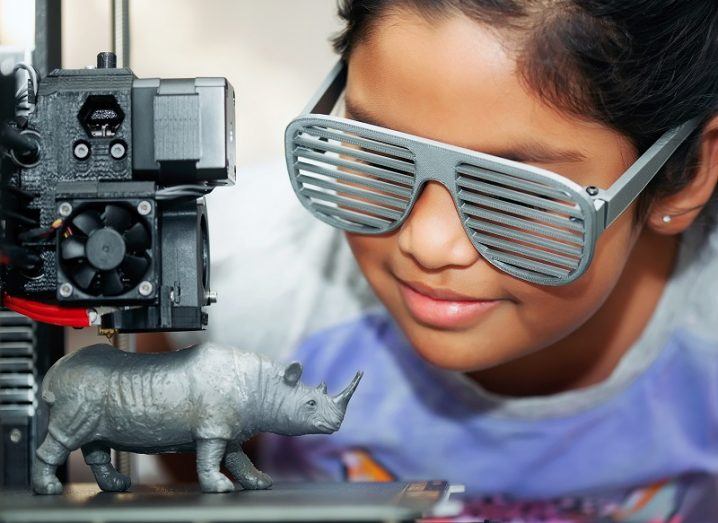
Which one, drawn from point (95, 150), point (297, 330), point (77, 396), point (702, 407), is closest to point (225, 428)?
point (77, 396)

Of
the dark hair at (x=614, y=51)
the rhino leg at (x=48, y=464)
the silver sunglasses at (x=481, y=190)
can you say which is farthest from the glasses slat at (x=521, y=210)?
the rhino leg at (x=48, y=464)

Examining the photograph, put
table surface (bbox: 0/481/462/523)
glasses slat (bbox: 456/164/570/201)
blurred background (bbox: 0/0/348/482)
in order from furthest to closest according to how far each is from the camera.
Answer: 1. blurred background (bbox: 0/0/348/482)
2. glasses slat (bbox: 456/164/570/201)
3. table surface (bbox: 0/481/462/523)

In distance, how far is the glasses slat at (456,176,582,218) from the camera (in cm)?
95

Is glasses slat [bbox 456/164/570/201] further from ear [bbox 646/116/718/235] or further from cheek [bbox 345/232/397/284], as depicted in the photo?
ear [bbox 646/116/718/235]

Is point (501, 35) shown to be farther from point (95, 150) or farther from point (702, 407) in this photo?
point (702, 407)

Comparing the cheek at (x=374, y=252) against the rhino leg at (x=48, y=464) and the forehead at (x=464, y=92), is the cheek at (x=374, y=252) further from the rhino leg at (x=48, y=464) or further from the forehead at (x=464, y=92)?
the rhino leg at (x=48, y=464)

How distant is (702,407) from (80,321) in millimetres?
941

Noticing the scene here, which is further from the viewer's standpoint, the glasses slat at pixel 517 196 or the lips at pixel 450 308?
the lips at pixel 450 308

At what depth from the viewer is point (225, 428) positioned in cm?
83

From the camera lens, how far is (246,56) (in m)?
1.58

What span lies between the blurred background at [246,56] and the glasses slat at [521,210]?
60 centimetres

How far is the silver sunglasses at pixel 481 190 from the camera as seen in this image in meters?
0.96

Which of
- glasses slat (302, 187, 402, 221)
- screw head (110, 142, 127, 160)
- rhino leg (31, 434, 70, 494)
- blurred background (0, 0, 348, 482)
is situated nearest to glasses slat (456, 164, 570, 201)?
glasses slat (302, 187, 402, 221)

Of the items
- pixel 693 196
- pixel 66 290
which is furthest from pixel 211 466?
pixel 693 196
